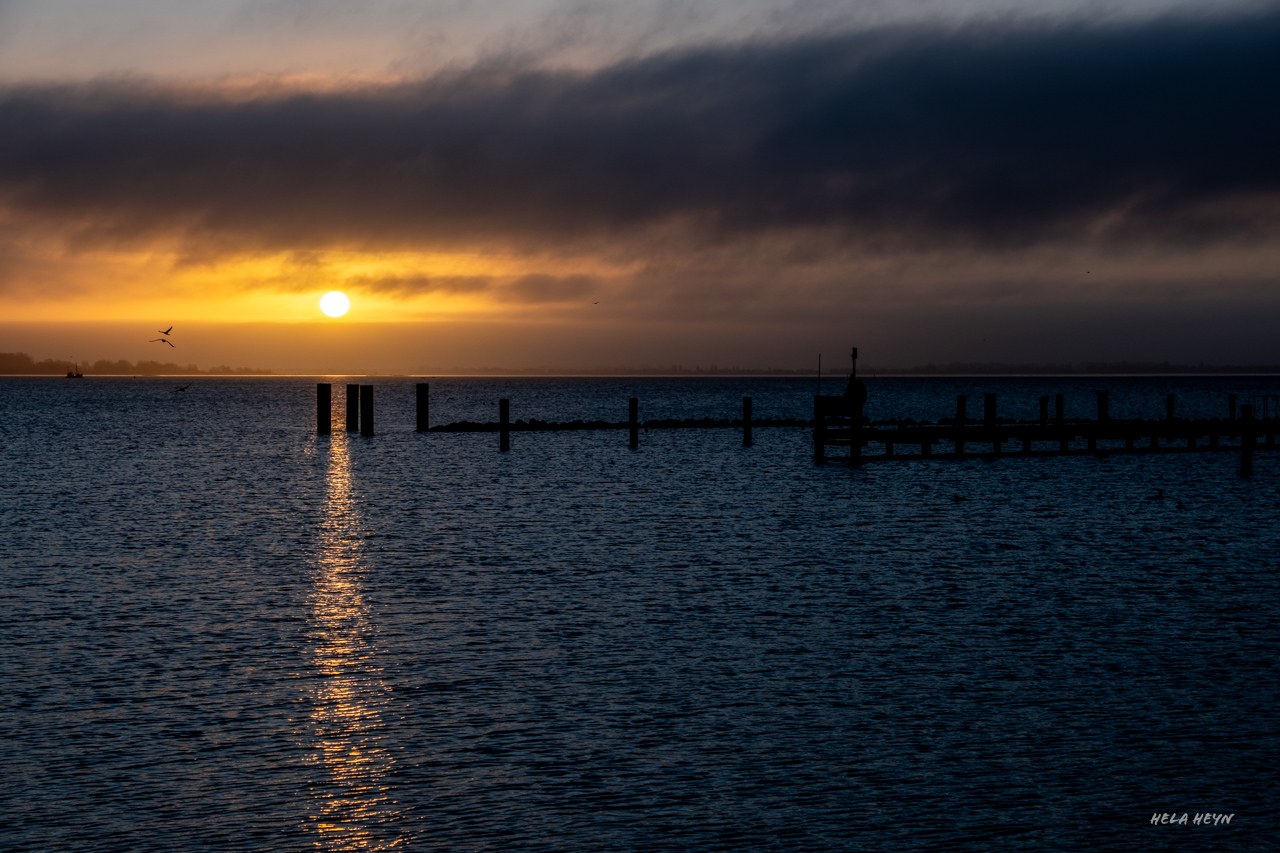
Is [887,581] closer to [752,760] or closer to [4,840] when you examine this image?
[752,760]

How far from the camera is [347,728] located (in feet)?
44.2

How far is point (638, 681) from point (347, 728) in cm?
372

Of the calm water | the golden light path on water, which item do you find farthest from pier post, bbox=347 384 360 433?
the golden light path on water

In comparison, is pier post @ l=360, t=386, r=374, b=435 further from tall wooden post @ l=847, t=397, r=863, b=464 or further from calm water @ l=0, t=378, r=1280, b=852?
calm water @ l=0, t=378, r=1280, b=852

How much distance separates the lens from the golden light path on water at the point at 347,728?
34.8 ft

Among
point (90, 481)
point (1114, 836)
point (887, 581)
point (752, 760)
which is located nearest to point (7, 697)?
point (752, 760)

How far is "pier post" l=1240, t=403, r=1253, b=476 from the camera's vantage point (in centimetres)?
4744

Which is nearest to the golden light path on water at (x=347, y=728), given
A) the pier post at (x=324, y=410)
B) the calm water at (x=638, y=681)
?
the calm water at (x=638, y=681)

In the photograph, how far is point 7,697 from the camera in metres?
14.6

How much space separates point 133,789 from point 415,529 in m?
21.3

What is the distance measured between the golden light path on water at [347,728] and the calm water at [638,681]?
6 centimetres

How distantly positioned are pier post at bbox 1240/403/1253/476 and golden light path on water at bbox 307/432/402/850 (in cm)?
3617

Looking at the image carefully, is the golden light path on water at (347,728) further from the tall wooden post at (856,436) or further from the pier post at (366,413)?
the pier post at (366,413)

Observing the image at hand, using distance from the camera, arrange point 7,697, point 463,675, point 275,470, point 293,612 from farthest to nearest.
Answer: point 275,470, point 293,612, point 463,675, point 7,697
